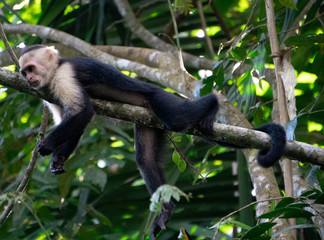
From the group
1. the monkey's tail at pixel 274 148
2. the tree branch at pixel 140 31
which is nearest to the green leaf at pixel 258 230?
the monkey's tail at pixel 274 148

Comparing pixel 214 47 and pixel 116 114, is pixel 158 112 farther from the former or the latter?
pixel 214 47

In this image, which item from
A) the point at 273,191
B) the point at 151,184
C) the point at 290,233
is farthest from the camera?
the point at 151,184

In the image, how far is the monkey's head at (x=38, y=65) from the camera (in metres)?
3.33

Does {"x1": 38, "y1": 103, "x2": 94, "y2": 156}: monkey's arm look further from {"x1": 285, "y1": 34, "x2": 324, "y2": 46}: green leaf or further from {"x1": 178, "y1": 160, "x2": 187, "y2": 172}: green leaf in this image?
{"x1": 285, "y1": 34, "x2": 324, "y2": 46}: green leaf

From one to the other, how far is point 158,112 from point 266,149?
92cm

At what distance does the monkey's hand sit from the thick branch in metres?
0.34

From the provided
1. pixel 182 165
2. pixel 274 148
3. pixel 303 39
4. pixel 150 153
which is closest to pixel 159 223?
pixel 182 165

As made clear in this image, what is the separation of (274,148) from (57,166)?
163cm

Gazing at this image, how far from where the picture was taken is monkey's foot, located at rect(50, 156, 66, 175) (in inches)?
137

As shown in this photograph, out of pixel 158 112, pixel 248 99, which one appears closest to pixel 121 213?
pixel 158 112

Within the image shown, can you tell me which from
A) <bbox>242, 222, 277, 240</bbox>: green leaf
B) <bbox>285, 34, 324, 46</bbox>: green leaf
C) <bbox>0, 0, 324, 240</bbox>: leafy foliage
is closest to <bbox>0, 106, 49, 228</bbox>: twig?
<bbox>0, 0, 324, 240</bbox>: leafy foliage

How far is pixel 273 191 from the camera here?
3.26m

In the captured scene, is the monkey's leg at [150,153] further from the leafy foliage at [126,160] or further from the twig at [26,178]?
the twig at [26,178]

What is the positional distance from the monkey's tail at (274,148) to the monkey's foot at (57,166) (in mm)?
1478
